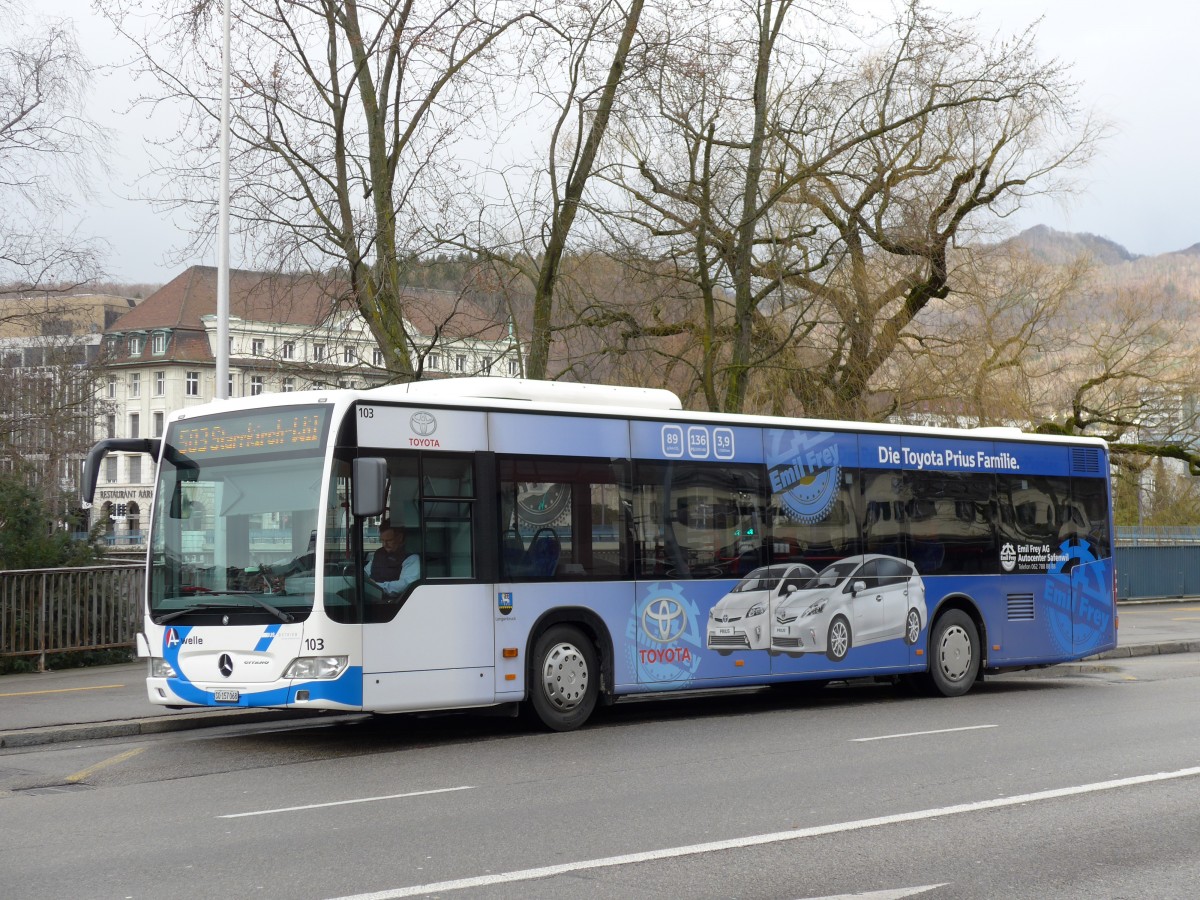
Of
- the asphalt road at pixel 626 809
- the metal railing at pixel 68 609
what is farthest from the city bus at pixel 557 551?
the metal railing at pixel 68 609

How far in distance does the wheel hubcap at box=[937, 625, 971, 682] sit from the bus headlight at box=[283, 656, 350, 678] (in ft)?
26.6

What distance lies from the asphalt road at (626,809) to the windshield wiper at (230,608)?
114 centimetres

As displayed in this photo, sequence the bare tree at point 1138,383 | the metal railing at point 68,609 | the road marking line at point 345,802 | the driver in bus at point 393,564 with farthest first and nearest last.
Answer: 1. the bare tree at point 1138,383
2. the metal railing at point 68,609
3. the driver in bus at point 393,564
4. the road marking line at point 345,802

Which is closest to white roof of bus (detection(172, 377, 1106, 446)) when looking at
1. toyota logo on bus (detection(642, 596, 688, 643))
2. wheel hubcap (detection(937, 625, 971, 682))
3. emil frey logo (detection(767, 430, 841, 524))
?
emil frey logo (detection(767, 430, 841, 524))

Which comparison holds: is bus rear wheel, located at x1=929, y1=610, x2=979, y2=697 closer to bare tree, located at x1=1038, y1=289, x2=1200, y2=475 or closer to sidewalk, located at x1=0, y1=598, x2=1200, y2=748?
sidewalk, located at x1=0, y1=598, x2=1200, y2=748

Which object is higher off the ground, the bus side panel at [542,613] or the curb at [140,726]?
the bus side panel at [542,613]

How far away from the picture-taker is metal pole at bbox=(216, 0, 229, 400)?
18.6 metres

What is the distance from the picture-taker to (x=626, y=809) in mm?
8852

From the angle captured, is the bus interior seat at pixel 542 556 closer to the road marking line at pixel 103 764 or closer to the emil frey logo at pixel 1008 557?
the road marking line at pixel 103 764

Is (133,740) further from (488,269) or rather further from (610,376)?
(610,376)

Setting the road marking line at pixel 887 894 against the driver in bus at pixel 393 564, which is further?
the driver in bus at pixel 393 564

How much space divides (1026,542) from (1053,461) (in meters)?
1.20

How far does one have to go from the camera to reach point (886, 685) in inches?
749

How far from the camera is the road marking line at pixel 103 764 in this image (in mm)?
10750
